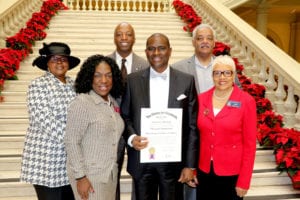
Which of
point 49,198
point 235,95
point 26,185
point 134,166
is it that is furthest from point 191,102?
point 26,185

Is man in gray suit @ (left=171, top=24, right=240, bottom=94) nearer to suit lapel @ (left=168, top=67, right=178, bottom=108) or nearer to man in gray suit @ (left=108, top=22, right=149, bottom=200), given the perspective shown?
man in gray suit @ (left=108, top=22, right=149, bottom=200)

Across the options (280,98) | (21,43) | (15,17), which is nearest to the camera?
(280,98)

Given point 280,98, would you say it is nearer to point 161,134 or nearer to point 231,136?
point 231,136

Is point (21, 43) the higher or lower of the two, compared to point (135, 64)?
higher

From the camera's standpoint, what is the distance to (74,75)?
524 cm

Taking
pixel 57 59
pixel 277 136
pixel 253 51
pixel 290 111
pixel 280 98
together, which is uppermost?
pixel 253 51

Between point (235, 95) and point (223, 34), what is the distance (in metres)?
4.52

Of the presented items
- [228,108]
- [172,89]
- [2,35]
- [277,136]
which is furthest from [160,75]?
[2,35]

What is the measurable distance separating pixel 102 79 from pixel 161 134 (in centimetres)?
49

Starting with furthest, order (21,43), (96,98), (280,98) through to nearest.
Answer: (21,43), (280,98), (96,98)

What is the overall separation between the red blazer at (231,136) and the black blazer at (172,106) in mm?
79

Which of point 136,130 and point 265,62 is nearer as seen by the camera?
point 136,130

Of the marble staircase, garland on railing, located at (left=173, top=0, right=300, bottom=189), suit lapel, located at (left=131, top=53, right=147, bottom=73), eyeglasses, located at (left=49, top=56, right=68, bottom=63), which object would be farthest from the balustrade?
eyeglasses, located at (left=49, top=56, right=68, bottom=63)

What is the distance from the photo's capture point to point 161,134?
2.10 m
